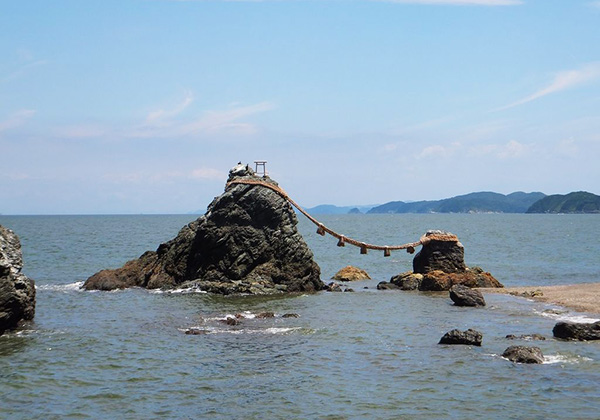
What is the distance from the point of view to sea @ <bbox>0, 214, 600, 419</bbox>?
15.0m

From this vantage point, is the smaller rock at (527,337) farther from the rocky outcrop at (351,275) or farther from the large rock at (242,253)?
the rocky outcrop at (351,275)

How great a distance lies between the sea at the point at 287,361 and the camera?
15.0 meters

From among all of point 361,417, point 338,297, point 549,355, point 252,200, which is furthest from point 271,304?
point 361,417

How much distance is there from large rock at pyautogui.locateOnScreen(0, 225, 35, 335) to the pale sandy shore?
925 inches

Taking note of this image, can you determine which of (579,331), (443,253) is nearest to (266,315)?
(579,331)

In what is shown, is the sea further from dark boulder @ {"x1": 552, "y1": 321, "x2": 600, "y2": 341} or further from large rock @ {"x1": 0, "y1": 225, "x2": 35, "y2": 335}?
large rock @ {"x1": 0, "y1": 225, "x2": 35, "y2": 335}

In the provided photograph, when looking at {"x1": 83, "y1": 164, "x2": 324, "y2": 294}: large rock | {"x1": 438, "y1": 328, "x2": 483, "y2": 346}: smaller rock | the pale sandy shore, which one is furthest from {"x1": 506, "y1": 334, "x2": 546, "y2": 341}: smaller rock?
{"x1": 83, "y1": 164, "x2": 324, "y2": 294}: large rock

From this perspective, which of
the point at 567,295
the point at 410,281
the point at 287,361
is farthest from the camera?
the point at 410,281

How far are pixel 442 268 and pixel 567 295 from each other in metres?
8.17

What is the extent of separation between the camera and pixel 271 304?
3073 cm

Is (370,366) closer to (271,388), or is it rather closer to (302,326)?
(271,388)

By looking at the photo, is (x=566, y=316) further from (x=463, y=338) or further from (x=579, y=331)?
(x=463, y=338)

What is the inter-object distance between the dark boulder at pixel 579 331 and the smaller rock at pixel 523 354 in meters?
2.86

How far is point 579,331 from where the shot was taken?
2139 cm
